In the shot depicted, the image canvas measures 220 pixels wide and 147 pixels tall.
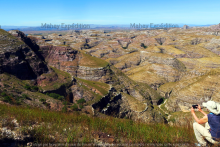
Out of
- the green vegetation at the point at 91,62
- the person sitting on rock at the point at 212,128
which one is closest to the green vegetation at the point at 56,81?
the green vegetation at the point at 91,62

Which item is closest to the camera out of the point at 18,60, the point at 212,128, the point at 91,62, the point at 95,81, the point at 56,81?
the point at 212,128

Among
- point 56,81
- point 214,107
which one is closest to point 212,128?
point 214,107

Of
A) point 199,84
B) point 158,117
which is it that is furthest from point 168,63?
point 158,117

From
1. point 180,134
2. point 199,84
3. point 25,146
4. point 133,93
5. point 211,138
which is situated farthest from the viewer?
point 133,93

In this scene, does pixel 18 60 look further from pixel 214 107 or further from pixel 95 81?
pixel 214 107

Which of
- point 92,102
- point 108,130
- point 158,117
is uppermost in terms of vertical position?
point 108,130

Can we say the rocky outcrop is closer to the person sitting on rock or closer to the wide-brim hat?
the person sitting on rock

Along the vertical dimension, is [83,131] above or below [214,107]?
below

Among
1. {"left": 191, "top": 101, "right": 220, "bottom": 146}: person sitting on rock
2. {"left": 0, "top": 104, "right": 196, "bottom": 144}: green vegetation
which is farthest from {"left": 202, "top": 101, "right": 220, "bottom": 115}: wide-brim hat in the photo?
{"left": 0, "top": 104, "right": 196, "bottom": 144}: green vegetation

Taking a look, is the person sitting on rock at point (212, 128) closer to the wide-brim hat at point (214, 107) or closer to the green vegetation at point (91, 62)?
the wide-brim hat at point (214, 107)

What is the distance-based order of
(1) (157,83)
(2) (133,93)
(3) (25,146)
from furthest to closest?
(1) (157,83)
(2) (133,93)
(3) (25,146)

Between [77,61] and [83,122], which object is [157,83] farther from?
[83,122]
